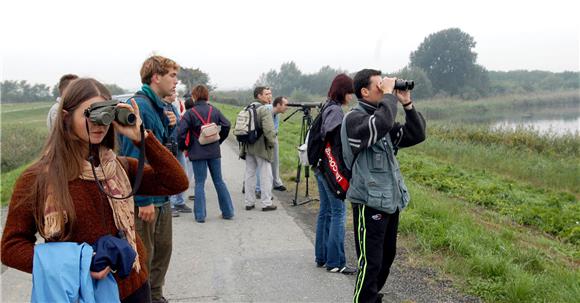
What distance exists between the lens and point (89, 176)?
7.32 feet

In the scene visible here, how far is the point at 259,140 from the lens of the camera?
300 inches

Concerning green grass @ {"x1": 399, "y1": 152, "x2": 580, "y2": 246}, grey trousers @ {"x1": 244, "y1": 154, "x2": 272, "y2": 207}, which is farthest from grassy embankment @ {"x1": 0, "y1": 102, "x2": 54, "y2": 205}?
green grass @ {"x1": 399, "y1": 152, "x2": 580, "y2": 246}

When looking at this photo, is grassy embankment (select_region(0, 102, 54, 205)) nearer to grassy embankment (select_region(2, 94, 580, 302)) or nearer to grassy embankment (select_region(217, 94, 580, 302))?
grassy embankment (select_region(2, 94, 580, 302))

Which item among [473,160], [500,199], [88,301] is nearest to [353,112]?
[88,301]

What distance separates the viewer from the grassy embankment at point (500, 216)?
4.60 m

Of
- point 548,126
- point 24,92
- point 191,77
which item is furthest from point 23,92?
point 548,126

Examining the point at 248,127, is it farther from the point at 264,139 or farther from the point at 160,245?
the point at 160,245

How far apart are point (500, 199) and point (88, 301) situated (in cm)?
928

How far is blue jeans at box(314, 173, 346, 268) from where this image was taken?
15.8ft

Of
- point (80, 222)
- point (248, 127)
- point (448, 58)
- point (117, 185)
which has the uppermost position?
point (448, 58)

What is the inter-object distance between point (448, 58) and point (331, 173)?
73.2 metres

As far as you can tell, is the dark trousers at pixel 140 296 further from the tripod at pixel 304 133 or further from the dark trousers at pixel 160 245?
the tripod at pixel 304 133

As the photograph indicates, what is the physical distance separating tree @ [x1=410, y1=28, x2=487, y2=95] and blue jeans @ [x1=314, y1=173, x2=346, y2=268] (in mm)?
68945

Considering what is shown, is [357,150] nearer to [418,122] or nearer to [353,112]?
[353,112]
